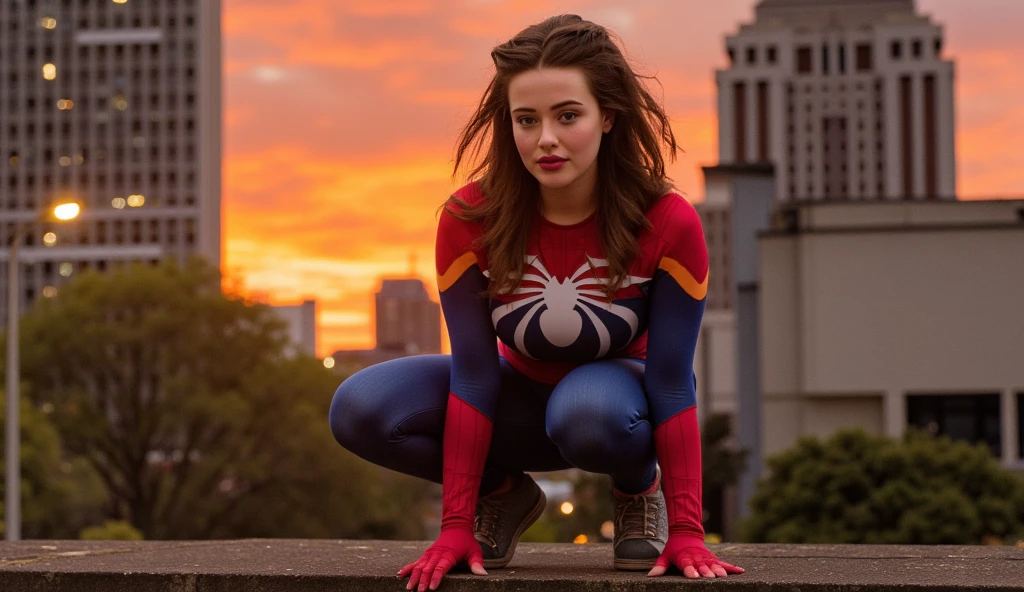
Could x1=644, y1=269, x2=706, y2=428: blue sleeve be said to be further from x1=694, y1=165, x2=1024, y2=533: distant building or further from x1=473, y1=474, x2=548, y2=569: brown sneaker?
x1=694, y1=165, x2=1024, y2=533: distant building

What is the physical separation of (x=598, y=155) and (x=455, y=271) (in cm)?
55

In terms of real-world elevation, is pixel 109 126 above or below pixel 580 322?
above

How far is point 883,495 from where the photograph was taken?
2672cm

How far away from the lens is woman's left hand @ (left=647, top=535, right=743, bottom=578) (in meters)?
4.01

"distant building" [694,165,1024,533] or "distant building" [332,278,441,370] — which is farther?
"distant building" [332,278,441,370]

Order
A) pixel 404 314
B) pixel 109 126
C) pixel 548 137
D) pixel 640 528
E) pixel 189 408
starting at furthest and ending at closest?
pixel 109 126, pixel 404 314, pixel 189 408, pixel 640 528, pixel 548 137

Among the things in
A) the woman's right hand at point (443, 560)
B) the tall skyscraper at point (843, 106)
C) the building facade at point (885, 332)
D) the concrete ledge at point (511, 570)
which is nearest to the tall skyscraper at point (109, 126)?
the tall skyscraper at point (843, 106)

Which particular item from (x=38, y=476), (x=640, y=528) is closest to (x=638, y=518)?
(x=640, y=528)

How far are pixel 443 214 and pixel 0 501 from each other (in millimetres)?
27710

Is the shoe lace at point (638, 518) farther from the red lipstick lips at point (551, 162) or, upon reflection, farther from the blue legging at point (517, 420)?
the red lipstick lips at point (551, 162)

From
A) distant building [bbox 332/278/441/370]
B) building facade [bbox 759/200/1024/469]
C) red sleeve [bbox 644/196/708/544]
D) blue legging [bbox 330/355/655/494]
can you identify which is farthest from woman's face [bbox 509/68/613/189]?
distant building [bbox 332/278/441/370]

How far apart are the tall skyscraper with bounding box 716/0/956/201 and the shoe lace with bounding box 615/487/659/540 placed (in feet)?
464

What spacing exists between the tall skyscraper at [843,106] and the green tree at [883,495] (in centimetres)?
11729

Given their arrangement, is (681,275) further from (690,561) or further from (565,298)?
(690,561)
